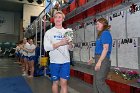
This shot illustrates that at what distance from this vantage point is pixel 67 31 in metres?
2.91

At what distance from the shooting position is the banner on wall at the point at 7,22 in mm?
25750

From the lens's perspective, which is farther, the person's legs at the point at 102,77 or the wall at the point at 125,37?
the wall at the point at 125,37

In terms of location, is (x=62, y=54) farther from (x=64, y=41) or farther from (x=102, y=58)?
(x=102, y=58)

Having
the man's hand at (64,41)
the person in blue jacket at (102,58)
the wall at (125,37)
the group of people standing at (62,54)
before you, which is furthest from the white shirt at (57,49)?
the wall at (125,37)

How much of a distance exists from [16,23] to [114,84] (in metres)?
23.7

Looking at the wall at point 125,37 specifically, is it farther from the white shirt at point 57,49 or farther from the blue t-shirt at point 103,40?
the white shirt at point 57,49

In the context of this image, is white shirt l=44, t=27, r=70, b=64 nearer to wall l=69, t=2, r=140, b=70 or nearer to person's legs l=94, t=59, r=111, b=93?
person's legs l=94, t=59, r=111, b=93

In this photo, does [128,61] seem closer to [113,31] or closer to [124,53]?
[124,53]

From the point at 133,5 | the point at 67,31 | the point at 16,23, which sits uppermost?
the point at 16,23

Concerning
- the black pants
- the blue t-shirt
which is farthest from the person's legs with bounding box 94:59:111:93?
the blue t-shirt

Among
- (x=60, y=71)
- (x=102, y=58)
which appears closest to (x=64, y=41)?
(x=60, y=71)

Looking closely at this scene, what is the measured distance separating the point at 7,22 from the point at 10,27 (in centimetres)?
69

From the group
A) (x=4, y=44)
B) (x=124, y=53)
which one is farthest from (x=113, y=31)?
(x=4, y=44)

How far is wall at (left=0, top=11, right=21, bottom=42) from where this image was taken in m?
26.0
